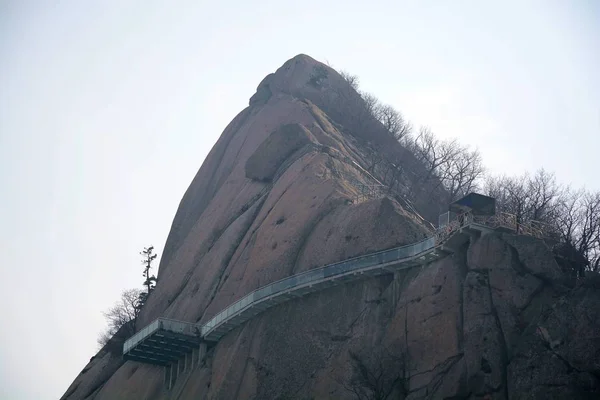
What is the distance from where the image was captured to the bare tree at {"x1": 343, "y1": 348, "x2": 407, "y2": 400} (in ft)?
191

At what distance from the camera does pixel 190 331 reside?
242ft

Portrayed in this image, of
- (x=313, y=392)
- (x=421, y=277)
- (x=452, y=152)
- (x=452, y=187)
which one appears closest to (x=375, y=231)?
(x=421, y=277)

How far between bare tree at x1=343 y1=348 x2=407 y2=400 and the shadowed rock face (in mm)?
282

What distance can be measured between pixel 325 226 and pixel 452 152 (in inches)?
1476

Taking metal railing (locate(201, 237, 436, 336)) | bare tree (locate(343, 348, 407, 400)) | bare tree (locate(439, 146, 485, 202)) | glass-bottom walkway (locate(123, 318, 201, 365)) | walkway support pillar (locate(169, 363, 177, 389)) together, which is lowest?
bare tree (locate(343, 348, 407, 400))

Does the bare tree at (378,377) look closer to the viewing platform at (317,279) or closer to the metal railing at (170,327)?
the viewing platform at (317,279)

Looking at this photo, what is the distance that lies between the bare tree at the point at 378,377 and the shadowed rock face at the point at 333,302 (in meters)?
0.28

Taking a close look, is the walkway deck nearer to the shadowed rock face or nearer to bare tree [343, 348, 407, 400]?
the shadowed rock face

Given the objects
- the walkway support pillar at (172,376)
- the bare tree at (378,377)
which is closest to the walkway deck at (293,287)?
the walkway support pillar at (172,376)

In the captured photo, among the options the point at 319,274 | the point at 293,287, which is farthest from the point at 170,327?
the point at 319,274

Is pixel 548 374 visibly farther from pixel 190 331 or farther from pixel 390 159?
pixel 390 159

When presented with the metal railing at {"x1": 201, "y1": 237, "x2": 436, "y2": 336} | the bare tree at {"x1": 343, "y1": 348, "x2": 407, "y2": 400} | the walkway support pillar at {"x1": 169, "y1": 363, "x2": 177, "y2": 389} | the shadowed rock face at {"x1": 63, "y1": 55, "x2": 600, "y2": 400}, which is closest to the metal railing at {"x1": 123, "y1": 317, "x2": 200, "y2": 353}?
the metal railing at {"x1": 201, "y1": 237, "x2": 436, "y2": 336}

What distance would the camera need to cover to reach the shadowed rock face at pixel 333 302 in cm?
5422

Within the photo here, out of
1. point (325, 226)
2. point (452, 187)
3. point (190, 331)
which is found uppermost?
point (452, 187)
